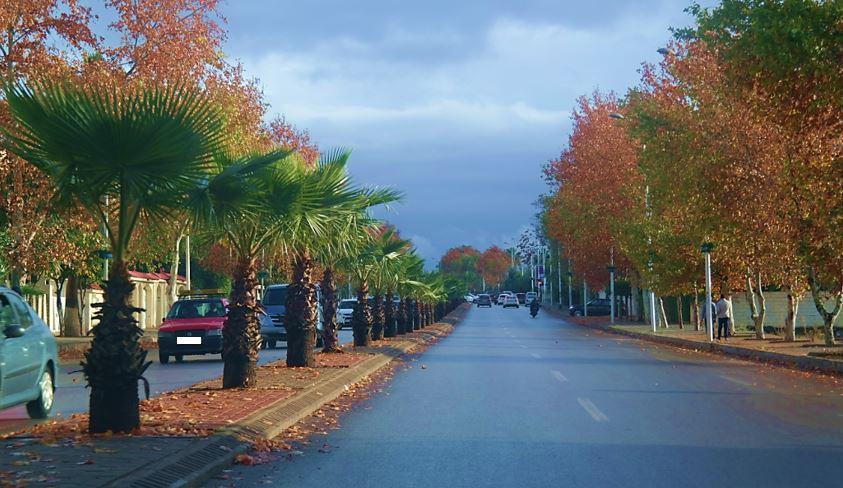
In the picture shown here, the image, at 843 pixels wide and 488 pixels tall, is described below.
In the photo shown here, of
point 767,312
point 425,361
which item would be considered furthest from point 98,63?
point 767,312

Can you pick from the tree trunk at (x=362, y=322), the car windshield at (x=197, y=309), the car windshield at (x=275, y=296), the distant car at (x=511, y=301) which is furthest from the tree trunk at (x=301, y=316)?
the distant car at (x=511, y=301)

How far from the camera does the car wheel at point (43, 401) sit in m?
13.3

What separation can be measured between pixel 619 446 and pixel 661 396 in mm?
5342

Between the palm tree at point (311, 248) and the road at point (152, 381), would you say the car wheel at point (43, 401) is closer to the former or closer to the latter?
the road at point (152, 381)

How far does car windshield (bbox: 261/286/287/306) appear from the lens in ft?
111

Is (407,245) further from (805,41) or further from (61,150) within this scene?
(61,150)

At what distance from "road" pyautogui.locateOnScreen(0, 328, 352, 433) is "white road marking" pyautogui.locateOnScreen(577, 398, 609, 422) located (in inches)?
264

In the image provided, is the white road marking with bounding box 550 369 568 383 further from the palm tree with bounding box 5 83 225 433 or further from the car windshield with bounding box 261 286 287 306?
the car windshield with bounding box 261 286 287 306

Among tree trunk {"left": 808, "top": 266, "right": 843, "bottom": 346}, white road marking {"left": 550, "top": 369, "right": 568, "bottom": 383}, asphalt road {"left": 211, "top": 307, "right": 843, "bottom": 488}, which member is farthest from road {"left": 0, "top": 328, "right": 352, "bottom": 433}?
tree trunk {"left": 808, "top": 266, "right": 843, "bottom": 346}

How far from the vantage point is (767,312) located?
158 feet

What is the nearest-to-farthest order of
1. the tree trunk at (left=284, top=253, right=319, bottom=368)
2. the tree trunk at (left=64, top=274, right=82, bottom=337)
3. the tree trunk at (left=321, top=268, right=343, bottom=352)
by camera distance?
the tree trunk at (left=284, top=253, right=319, bottom=368) → the tree trunk at (left=321, top=268, right=343, bottom=352) → the tree trunk at (left=64, top=274, right=82, bottom=337)

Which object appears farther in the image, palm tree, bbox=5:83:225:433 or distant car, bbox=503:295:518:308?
distant car, bbox=503:295:518:308

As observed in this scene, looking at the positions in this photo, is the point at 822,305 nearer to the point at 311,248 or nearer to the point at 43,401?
the point at 311,248

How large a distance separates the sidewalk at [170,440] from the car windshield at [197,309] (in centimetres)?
968
